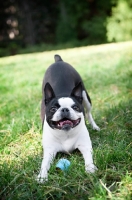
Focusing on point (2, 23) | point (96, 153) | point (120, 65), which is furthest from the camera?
point (2, 23)

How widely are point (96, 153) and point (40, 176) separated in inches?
22.6

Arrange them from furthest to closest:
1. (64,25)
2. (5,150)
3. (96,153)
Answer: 1. (64,25)
2. (5,150)
3. (96,153)

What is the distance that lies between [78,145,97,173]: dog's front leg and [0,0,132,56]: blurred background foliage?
14.0 metres

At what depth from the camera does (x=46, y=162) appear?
109 inches

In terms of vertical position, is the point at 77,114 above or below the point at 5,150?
above

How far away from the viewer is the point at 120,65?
7348mm

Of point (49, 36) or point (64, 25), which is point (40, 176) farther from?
point (49, 36)

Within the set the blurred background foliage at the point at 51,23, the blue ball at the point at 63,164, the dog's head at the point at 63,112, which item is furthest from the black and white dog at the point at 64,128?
the blurred background foliage at the point at 51,23

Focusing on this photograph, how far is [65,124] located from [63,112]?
0.11 metres

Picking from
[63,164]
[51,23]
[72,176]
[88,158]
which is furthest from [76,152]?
[51,23]

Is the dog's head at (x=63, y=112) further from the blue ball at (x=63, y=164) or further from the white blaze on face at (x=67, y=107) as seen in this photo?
the blue ball at (x=63, y=164)

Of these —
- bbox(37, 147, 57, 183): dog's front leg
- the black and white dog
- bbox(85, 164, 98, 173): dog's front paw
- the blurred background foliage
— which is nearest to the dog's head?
the black and white dog

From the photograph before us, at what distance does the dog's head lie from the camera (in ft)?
9.19

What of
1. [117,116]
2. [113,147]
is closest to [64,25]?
[117,116]
